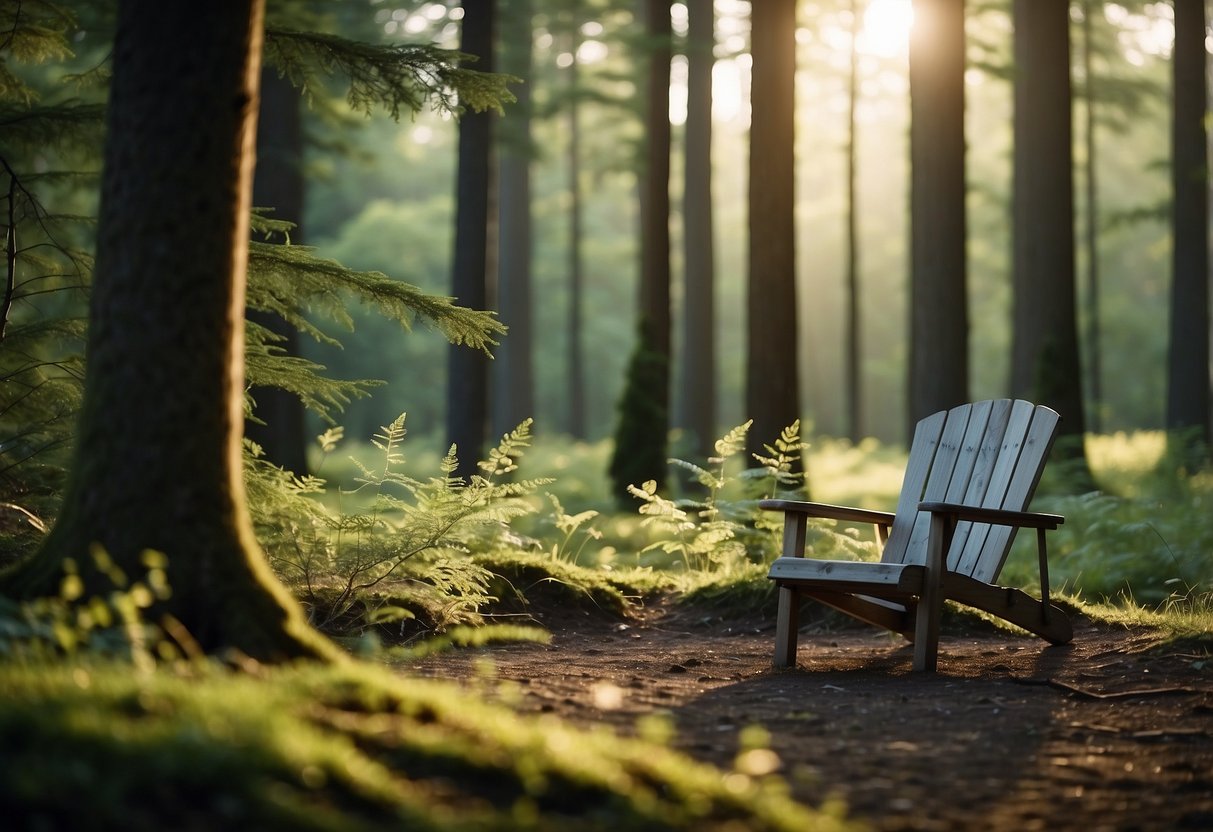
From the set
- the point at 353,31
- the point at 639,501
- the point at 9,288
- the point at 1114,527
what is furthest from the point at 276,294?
the point at 353,31

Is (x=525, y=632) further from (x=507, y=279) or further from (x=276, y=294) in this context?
(x=507, y=279)

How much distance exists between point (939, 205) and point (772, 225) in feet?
6.06

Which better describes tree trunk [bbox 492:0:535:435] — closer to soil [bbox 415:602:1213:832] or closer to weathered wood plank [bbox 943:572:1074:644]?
soil [bbox 415:602:1213:832]

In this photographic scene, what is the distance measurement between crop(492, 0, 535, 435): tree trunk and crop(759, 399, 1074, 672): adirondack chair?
15535 millimetres

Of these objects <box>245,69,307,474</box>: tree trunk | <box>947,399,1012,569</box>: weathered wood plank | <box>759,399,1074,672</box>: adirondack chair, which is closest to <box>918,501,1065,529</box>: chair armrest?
<box>759,399,1074,672</box>: adirondack chair

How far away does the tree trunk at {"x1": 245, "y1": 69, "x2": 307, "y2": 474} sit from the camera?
12195 millimetres

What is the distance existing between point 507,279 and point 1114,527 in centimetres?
1546

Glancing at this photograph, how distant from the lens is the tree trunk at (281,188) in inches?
480

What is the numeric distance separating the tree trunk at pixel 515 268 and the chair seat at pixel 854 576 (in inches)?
638

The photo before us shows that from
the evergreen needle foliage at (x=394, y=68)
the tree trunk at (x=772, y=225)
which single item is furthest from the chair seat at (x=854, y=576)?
the tree trunk at (x=772, y=225)

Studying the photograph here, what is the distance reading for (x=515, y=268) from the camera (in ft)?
74.7

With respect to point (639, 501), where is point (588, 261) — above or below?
above

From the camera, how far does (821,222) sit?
147 feet

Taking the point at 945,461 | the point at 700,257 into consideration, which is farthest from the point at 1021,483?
the point at 700,257
